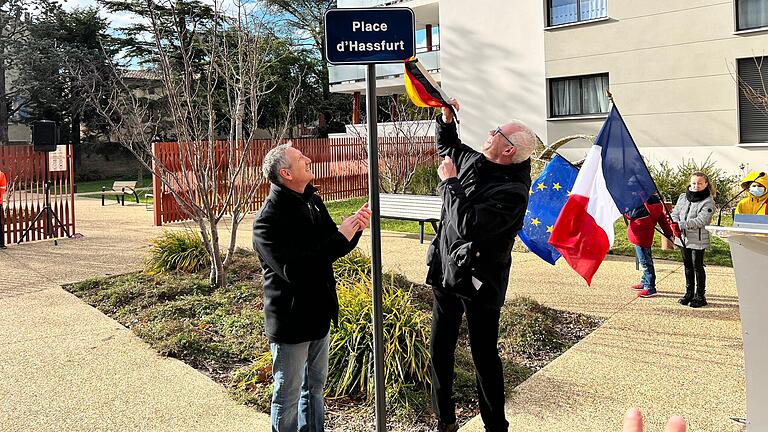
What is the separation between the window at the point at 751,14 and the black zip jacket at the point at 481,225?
565 inches

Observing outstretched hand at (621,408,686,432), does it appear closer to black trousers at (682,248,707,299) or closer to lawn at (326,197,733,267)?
black trousers at (682,248,707,299)

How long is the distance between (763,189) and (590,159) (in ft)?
8.04

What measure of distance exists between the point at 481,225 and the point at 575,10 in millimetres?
16571

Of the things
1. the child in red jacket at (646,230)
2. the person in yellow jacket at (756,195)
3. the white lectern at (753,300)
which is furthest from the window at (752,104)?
the white lectern at (753,300)

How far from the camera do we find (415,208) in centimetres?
1197

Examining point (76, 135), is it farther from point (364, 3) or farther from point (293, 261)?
point (293, 261)

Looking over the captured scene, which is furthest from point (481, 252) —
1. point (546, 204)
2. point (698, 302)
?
point (698, 302)

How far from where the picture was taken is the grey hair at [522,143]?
3.75 m

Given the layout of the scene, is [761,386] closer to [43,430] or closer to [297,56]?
[43,430]

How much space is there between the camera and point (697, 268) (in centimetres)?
712

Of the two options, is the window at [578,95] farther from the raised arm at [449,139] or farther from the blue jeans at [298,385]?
the blue jeans at [298,385]

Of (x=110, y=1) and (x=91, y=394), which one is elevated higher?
(x=110, y=1)

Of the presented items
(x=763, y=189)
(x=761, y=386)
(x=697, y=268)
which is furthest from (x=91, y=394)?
(x=763, y=189)

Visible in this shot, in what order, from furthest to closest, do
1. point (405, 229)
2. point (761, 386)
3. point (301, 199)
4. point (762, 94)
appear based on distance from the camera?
point (762, 94) → point (405, 229) → point (301, 199) → point (761, 386)
